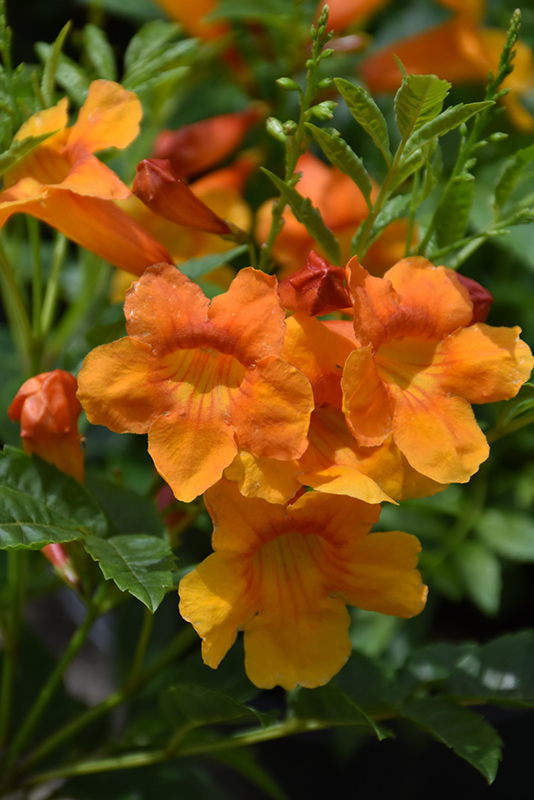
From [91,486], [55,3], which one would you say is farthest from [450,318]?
[55,3]

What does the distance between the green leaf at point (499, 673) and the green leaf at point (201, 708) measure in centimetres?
17

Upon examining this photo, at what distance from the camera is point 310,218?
0.47 m

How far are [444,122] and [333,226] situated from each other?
379mm

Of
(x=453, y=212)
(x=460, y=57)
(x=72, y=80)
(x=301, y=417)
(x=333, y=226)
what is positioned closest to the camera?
(x=301, y=417)

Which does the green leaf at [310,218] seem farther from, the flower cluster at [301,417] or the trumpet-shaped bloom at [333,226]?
the trumpet-shaped bloom at [333,226]

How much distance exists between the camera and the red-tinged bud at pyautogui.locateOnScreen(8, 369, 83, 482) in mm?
513

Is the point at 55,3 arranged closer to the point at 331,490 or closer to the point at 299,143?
the point at 299,143

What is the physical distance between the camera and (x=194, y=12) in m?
0.92

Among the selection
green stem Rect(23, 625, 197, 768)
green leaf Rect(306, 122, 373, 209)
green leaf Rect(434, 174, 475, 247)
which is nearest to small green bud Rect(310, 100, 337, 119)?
green leaf Rect(306, 122, 373, 209)

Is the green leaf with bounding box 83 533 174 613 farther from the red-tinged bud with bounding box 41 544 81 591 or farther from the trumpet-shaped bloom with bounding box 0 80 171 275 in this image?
the trumpet-shaped bloom with bounding box 0 80 171 275

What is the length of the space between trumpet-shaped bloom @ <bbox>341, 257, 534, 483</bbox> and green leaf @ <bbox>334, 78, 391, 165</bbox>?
80 millimetres

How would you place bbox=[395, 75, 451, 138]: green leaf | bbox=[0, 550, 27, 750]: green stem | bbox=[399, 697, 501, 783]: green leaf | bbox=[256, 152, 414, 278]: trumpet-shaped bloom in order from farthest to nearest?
1. bbox=[256, 152, 414, 278]: trumpet-shaped bloom
2. bbox=[0, 550, 27, 750]: green stem
3. bbox=[399, 697, 501, 783]: green leaf
4. bbox=[395, 75, 451, 138]: green leaf

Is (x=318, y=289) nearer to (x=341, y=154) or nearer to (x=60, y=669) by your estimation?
(x=341, y=154)

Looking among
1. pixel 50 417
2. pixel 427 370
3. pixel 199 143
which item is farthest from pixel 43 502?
pixel 199 143
